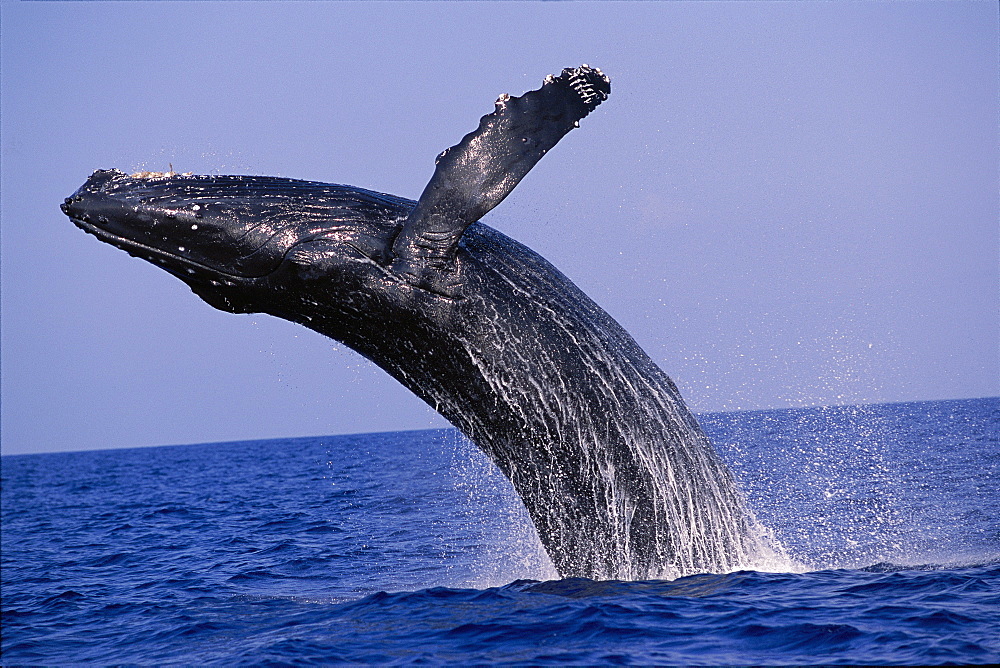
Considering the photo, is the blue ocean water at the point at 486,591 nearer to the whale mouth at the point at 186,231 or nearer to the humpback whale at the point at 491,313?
the humpback whale at the point at 491,313

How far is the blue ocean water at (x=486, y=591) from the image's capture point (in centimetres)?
761

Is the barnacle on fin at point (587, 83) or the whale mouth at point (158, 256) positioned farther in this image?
the whale mouth at point (158, 256)

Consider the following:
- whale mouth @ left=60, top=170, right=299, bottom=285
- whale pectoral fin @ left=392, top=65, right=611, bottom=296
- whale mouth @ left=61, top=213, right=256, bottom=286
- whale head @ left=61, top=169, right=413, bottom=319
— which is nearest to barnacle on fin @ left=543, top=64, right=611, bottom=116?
whale pectoral fin @ left=392, top=65, right=611, bottom=296

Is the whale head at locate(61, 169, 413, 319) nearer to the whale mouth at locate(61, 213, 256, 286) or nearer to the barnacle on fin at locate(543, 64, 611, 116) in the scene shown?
the whale mouth at locate(61, 213, 256, 286)

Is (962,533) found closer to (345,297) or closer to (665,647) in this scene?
(665,647)

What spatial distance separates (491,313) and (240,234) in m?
2.45

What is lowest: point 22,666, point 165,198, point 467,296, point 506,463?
point 22,666

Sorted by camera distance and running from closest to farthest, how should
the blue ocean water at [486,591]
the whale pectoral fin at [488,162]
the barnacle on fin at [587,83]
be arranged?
1. the blue ocean water at [486,591]
2. the whale pectoral fin at [488,162]
3. the barnacle on fin at [587,83]

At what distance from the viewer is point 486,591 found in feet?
32.8

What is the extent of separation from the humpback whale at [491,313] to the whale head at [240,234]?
0.01m

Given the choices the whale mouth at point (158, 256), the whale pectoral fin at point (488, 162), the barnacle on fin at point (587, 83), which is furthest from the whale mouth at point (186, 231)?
the barnacle on fin at point (587, 83)

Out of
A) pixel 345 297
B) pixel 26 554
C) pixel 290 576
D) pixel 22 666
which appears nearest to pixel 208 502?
pixel 26 554

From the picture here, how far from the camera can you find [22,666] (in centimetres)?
909

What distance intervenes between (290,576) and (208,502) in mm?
20742
